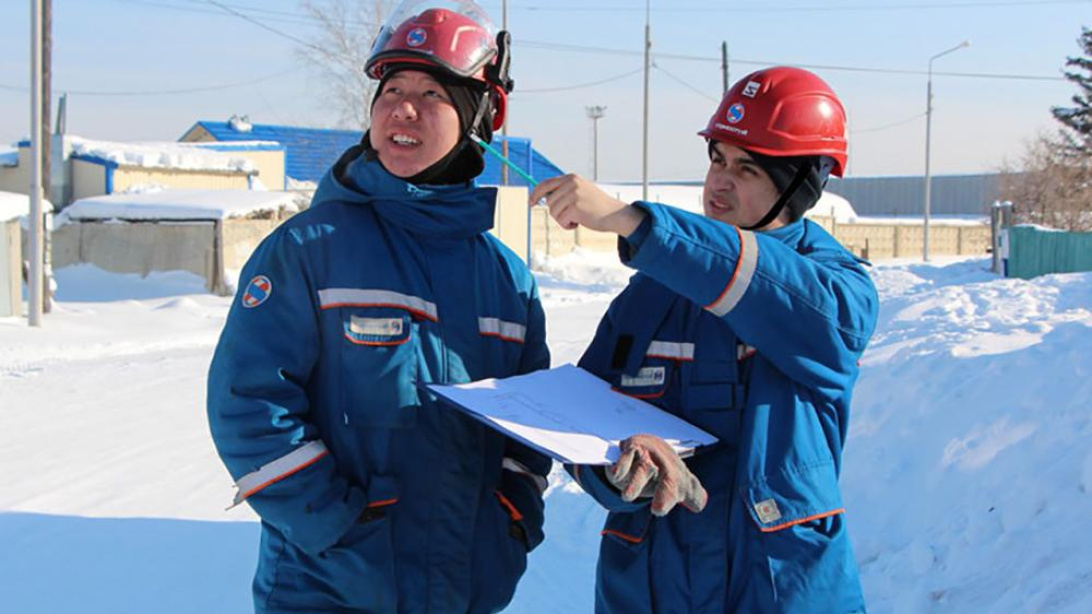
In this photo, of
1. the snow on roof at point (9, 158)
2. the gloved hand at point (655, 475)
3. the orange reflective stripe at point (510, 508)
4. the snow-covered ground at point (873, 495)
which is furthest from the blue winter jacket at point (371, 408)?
the snow on roof at point (9, 158)

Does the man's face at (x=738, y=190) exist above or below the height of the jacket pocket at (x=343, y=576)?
above

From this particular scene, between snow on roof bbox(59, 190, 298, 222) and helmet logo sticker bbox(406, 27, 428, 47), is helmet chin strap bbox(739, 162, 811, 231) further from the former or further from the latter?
snow on roof bbox(59, 190, 298, 222)

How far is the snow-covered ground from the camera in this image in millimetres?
4914

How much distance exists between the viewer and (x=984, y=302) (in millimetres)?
13047

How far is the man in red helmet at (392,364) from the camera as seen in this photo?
247cm

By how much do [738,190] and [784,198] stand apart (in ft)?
0.41

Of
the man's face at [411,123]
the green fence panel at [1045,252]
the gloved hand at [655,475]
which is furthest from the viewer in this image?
A: the green fence panel at [1045,252]

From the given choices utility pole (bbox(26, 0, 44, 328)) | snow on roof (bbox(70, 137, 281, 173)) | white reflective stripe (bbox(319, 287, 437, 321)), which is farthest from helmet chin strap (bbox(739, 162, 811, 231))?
snow on roof (bbox(70, 137, 281, 173))

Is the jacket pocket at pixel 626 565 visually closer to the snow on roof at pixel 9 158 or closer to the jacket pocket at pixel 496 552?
the jacket pocket at pixel 496 552

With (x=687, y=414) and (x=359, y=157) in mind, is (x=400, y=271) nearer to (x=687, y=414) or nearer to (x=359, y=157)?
(x=359, y=157)

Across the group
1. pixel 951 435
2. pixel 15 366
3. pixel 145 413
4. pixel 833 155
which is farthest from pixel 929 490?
pixel 15 366

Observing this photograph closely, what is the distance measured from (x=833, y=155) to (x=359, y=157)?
50.1 inches

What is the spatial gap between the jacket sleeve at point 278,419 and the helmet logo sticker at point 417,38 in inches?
26.8

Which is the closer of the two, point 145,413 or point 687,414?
point 687,414
